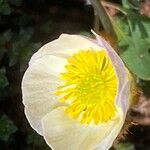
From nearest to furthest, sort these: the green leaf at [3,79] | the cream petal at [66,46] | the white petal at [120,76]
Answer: the white petal at [120,76] → the cream petal at [66,46] → the green leaf at [3,79]

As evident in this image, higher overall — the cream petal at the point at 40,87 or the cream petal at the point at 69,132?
the cream petal at the point at 40,87

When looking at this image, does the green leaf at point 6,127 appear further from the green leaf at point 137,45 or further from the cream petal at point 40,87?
the green leaf at point 137,45

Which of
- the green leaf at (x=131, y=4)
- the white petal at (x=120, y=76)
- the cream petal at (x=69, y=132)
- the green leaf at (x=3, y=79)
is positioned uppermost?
the white petal at (x=120, y=76)

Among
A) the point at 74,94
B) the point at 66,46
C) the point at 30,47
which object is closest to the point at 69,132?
the point at 74,94

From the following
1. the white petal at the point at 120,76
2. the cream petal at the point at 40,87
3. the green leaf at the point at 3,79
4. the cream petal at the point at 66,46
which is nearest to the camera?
the white petal at the point at 120,76

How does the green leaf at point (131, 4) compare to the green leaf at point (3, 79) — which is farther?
the green leaf at point (3, 79)

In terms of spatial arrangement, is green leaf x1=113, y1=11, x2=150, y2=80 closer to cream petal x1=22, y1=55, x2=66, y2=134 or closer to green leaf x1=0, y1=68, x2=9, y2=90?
cream petal x1=22, y1=55, x2=66, y2=134

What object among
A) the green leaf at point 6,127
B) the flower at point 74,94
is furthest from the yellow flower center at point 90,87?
the green leaf at point 6,127
